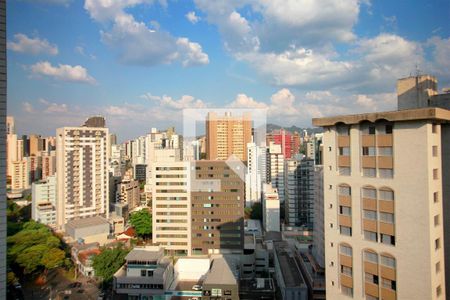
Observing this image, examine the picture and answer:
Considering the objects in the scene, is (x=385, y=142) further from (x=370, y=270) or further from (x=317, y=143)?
(x=317, y=143)

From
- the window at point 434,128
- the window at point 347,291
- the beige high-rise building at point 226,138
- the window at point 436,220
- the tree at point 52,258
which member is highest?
the beige high-rise building at point 226,138

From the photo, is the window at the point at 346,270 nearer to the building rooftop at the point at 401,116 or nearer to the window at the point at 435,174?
the window at the point at 435,174

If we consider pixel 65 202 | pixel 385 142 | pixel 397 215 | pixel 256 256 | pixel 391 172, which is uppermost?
pixel 385 142

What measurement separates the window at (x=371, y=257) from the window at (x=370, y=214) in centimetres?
28

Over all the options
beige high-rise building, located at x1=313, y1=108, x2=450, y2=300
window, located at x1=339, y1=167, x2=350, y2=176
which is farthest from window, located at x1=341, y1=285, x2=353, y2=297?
window, located at x1=339, y1=167, x2=350, y2=176

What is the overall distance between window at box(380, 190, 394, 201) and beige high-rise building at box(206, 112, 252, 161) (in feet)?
34.5

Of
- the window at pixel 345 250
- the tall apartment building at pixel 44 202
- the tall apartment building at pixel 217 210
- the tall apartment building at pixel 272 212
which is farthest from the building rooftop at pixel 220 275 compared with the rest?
the tall apartment building at pixel 44 202

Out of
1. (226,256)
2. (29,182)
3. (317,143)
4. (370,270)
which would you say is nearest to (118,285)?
(226,256)

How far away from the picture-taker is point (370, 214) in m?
2.51

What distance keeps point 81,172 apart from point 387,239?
12540 mm

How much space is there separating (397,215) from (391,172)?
0.32 m

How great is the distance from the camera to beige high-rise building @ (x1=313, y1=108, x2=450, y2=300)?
2.21 m

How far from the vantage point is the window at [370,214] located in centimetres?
248

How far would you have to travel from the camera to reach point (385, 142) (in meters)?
2.41
